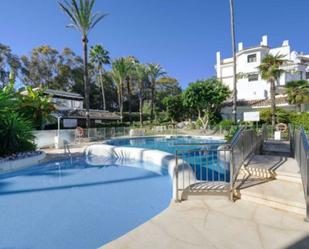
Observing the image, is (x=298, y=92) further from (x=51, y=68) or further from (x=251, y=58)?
(x=51, y=68)

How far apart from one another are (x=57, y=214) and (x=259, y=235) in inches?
182

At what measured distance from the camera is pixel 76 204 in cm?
628

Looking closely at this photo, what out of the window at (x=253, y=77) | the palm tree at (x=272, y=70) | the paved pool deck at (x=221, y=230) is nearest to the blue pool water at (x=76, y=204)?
the paved pool deck at (x=221, y=230)

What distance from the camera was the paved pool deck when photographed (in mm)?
3240

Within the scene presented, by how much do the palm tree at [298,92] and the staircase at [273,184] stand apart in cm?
1863

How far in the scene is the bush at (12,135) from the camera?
11.6 metres

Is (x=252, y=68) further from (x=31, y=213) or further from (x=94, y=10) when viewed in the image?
(x=31, y=213)

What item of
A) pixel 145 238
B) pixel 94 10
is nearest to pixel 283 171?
pixel 145 238

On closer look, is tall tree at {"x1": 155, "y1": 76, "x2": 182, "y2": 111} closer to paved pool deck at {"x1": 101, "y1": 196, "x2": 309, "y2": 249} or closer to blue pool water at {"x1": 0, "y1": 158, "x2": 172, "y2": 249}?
blue pool water at {"x1": 0, "y1": 158, "x2": 172, "y2": 249}

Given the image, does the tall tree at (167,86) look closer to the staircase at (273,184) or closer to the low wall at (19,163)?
the low wall at (19,163)

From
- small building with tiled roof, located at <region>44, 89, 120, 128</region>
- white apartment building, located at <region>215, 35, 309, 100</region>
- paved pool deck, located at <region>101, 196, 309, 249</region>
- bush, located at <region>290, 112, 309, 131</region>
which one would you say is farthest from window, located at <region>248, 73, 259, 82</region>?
paved pool deck, located at <region>101, 196, 309, 249</region>

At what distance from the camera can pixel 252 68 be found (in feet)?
115

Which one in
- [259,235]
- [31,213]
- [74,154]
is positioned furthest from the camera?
[74,154]

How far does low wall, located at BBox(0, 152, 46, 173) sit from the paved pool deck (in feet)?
29.7
